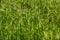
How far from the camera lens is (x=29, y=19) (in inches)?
206

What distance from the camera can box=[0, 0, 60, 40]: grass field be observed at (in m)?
4.79

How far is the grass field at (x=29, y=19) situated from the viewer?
4.79 metres

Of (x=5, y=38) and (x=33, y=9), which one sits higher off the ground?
(x=33, y=9)

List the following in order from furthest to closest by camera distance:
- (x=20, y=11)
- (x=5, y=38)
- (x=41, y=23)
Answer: (x=20, y=11)
(x=41, y=23)
(x=5, y=38)

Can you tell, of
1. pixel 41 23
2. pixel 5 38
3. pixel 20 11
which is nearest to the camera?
pixel 5 38

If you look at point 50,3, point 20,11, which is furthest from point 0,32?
point 50,3

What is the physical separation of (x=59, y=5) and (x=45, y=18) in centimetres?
73

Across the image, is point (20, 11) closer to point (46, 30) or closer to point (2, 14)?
point (2, 14)

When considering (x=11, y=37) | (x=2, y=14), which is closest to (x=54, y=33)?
(x=11, y=37)

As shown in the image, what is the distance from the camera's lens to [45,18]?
5.41 m

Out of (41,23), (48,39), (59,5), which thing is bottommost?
(48,39)

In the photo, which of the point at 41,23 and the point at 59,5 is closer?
the point at 41,23

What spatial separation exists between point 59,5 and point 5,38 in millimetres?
2046

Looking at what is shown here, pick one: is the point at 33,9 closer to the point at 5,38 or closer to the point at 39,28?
the point at 39,28
